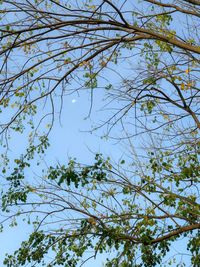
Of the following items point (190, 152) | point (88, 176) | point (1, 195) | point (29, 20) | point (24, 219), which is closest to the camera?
point (88, 176)

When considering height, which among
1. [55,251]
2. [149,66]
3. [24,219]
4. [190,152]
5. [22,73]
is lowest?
[55,251]

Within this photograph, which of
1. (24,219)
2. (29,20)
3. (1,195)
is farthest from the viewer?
(24,219)

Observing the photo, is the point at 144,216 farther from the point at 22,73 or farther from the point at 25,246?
the point at 22,73

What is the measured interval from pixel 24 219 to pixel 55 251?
1.10 metres

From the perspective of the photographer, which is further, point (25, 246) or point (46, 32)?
point (25, 246)

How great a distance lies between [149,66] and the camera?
35.7 feet

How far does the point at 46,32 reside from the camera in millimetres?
8891

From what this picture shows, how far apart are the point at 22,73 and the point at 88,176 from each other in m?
2.58

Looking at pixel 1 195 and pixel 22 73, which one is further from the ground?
pixel 22 73

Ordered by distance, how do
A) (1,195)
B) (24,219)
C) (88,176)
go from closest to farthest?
1. (88,176)
2. (1,195)
3. (24,219)

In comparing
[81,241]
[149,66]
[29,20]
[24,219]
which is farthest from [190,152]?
[29,20]

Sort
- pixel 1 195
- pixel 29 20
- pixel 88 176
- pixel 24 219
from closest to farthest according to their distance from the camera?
1. pixel 88 176
2. pixel 29 20
3. pixel 1 195
4. pixel 24 219

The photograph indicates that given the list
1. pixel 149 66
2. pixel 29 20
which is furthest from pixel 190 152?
pixel 29 20

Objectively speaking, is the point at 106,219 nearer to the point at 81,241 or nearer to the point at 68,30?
the point at 81,241
